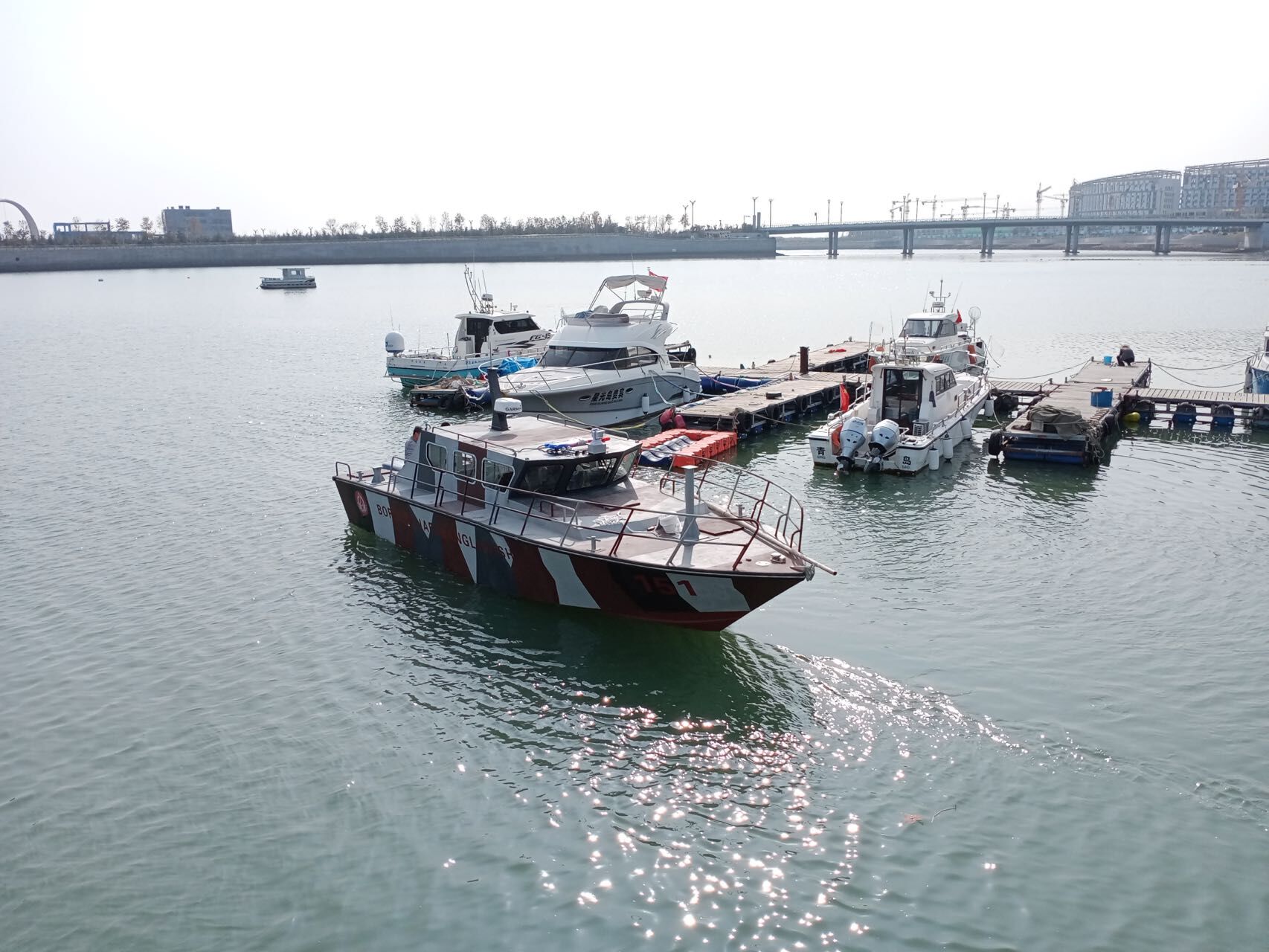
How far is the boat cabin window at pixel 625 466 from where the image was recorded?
19.1 meters

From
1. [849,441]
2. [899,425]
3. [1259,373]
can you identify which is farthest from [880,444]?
[1259,373]

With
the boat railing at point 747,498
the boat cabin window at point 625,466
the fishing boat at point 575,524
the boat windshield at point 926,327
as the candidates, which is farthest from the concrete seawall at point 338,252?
the boat cabin window at point 625,466

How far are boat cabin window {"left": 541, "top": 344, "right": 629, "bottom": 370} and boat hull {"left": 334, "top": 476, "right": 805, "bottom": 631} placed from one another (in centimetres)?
1707

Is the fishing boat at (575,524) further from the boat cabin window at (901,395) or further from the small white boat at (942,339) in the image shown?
→ the small white boat at (942,339)

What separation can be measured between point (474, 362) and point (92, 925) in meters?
35.8

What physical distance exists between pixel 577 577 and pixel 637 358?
854 inches

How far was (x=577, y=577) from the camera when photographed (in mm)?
17109

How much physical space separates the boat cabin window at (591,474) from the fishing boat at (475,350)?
79.5ft

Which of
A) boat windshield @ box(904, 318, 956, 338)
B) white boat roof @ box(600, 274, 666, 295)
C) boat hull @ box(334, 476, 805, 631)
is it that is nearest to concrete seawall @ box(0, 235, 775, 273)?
white boat roof @ box(600, 274, 666, 295)

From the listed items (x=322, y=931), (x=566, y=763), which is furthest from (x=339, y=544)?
(x=322, y=931)

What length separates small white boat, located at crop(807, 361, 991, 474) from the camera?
2806 cm

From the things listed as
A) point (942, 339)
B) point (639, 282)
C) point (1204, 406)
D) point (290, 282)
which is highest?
point (290, 282)

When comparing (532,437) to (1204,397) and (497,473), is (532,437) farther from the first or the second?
(1204,397)

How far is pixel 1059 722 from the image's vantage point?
1367 centimetres
